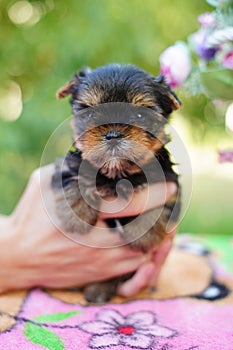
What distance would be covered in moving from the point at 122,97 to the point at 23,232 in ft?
2.02

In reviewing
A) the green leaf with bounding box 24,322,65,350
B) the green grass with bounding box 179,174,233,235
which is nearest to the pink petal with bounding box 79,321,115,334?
the green leaf with bounding box 24,322,65,350

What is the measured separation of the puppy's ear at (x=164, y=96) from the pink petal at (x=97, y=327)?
679 mm

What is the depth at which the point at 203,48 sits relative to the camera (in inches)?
68.9

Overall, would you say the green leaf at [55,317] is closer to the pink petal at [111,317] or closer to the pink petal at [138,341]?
the pink petal at [111,317]

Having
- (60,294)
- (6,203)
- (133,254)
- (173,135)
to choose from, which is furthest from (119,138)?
(6,203)

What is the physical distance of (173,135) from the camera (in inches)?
62.8

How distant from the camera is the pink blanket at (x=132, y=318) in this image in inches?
51.1

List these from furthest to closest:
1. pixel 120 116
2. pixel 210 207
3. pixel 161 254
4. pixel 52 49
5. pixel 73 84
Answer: pixel 210 207, pixel 52 49, pixel 161 254, pixel 73 84, pixel 120 116

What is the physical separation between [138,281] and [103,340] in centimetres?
42

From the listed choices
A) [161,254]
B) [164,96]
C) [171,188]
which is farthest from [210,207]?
[164,96]

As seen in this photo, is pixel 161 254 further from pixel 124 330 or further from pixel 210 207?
pixel 210 207

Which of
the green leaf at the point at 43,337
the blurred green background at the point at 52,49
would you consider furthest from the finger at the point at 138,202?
the blurred green background at the point at 52,49

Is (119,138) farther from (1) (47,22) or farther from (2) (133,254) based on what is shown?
(1) (47,22)

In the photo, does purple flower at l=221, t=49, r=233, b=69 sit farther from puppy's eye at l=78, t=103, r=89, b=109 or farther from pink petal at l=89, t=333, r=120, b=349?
pink petal at l=89, t=333, r=120, b=349
